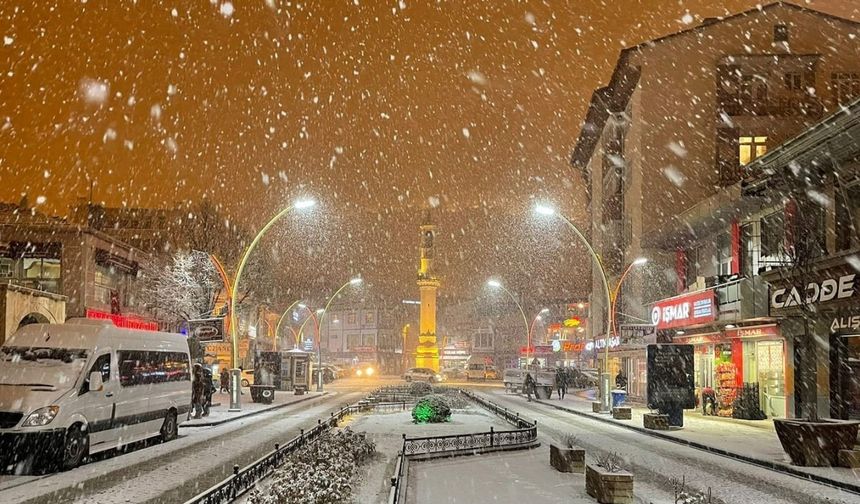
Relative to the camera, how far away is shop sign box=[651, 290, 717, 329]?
106 feet

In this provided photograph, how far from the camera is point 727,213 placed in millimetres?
32969

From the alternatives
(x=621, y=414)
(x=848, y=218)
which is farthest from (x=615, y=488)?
(x=621, y=414)

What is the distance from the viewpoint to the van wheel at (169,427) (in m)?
21.1

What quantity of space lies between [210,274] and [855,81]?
40.0 m

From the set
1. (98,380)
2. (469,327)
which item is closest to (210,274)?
(98,380)

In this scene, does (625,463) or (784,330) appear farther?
(784,330)

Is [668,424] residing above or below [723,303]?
below

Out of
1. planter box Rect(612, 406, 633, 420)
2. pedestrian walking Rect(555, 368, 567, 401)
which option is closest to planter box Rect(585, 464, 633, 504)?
planter box Rect(612, 406, 633, 420)

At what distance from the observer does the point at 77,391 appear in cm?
1609

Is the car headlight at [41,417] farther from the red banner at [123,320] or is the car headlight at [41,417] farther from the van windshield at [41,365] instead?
the red banner at [123,320]

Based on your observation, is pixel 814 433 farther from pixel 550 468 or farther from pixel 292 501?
pixel 292 501

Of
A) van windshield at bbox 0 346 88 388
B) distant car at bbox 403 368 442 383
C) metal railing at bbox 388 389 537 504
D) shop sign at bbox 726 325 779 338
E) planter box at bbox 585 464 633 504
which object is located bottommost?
distant car at bbox 403 368 442 383

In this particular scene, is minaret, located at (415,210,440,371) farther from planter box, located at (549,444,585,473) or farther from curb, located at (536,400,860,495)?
planter box, located at (549,444,585,473)

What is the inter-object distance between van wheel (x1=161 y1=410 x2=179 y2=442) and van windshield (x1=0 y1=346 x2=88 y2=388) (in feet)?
15.5
